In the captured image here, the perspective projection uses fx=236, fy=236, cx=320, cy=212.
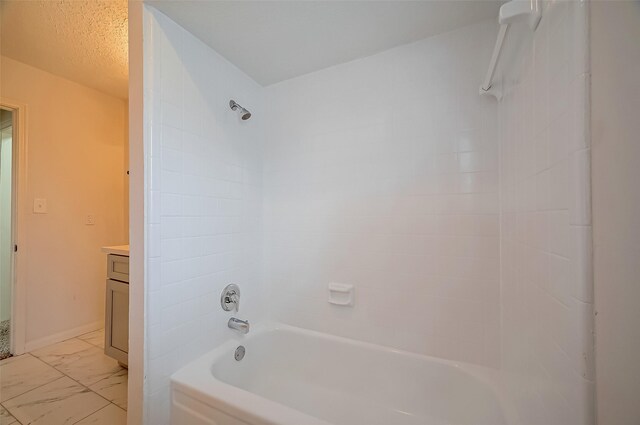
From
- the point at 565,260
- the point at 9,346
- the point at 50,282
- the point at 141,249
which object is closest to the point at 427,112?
the point at 565,260

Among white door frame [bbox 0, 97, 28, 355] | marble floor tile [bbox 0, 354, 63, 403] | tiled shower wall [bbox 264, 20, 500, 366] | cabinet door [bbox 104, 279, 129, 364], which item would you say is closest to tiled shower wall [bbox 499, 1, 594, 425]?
tiled shower wall [bbox 264, 20, 500, 366]

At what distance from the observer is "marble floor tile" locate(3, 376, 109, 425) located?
132cm

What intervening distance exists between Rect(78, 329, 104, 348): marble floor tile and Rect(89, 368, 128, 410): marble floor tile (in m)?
0.65

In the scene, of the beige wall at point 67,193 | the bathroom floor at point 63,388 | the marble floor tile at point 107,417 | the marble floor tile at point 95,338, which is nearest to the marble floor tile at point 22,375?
the bathroom floor at point 63,388

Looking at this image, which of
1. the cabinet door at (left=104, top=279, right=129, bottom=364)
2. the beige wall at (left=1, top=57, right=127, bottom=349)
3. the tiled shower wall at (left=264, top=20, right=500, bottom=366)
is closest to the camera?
the tiled shower wall at (left=264, top=20, right=500, bottom=366)

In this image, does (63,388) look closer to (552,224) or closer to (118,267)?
(118,267)

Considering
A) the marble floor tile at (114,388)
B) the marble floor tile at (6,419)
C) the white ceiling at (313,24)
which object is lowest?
the marble floor tile at (114,388)

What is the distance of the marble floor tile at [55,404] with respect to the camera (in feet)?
4.32

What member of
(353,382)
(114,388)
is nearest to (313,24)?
(353,382)

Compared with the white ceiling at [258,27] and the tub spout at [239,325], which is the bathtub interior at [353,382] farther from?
the white ceiling at [258,27]

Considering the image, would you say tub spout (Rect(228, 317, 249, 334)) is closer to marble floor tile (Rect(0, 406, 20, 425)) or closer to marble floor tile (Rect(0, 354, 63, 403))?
marble floor tile (Rect(0, 406, 20, 425))

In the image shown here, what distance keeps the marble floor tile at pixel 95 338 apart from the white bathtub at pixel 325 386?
1.71m

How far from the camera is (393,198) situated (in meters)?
1.38

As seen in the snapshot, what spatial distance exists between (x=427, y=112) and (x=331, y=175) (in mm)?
651
